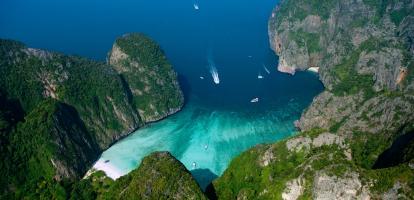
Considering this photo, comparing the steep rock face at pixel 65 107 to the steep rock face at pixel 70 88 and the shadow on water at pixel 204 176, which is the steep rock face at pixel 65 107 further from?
the shadow on water at pixel 204 176

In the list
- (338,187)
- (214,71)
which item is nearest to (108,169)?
(338,187)

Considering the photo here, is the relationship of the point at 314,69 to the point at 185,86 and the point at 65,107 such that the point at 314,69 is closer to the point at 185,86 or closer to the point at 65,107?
Result: the point at 185,86

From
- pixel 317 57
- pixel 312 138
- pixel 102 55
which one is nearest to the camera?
pixel 312 138

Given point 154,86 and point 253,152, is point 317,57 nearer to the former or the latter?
point 154,86

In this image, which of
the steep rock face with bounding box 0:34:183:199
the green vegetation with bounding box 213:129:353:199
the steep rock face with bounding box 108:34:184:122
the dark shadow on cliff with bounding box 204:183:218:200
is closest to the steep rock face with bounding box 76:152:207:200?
the dark shadow on cliff with bounding box 204:183:218:200

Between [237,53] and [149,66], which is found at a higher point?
[149,66]

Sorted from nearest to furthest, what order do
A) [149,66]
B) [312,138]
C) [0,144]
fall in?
[312,138] < [0,144] < [149,66]

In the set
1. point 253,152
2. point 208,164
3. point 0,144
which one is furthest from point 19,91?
point 253,152
